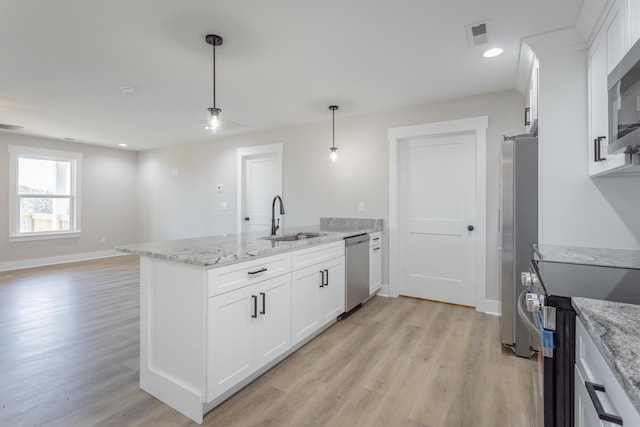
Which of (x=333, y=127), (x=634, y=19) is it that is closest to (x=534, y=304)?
(x=634, y=19)

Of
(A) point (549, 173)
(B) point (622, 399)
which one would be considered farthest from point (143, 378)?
(A) point (549, 173)

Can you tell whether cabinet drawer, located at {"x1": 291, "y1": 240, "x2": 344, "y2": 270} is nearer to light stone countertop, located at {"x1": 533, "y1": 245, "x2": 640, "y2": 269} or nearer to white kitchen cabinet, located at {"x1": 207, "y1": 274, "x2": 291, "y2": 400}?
white kitchen cabinet, located at {"x1": 207, "y1": 274, "x2": 291, "y2": 400}

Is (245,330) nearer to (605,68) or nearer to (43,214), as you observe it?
(605,68)

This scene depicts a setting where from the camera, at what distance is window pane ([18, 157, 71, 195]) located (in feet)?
18.4

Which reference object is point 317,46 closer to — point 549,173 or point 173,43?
point 173,43

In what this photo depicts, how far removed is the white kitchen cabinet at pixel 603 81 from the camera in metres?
1.57

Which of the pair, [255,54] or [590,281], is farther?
[255,54]

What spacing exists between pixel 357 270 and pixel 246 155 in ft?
9.94

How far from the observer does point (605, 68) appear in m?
1.78

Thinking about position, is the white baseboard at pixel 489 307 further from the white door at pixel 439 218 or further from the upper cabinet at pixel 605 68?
the upper cabinet at pixel 605 68

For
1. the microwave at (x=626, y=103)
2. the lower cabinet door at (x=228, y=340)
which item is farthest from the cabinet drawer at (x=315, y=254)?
the microwave at (x=626, y=103)

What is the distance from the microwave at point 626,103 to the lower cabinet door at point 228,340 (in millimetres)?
1973

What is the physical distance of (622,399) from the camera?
26.0 inches

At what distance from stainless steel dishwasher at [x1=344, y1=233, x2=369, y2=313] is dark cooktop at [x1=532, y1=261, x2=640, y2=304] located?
1.83 m
